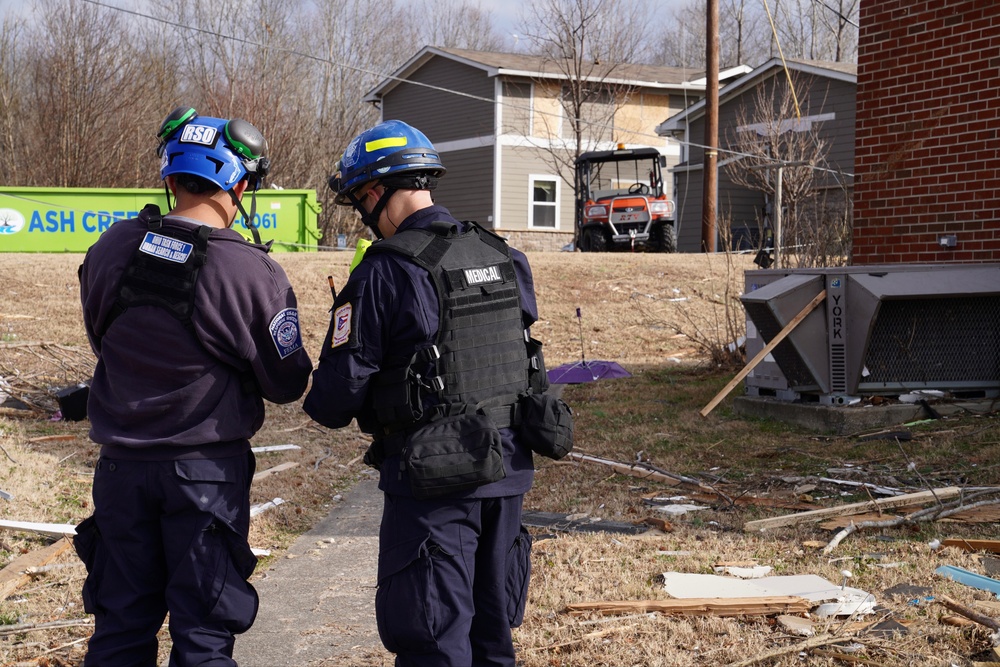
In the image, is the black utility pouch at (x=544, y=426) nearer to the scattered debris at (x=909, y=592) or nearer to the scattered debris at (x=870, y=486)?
the scattered debris at (x=909, y=592)

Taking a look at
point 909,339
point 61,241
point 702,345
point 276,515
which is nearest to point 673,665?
point 276,515

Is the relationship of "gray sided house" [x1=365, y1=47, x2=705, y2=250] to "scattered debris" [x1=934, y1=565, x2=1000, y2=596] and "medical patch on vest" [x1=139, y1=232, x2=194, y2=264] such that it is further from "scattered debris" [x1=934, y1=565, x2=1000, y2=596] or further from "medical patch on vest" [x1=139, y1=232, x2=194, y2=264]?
"medical patch on vest" [x1=139, y1=232, x2=194, y2=264]

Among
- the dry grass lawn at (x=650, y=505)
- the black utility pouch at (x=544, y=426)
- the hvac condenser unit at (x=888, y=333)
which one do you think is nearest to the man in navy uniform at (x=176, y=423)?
Result: the black utility pouch at (x=544, y=426)

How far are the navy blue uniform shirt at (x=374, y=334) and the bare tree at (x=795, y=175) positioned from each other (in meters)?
9.91

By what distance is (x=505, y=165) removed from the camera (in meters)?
32.6

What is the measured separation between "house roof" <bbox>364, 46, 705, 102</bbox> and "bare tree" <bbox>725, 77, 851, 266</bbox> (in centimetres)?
511

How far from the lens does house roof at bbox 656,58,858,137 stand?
2641cm

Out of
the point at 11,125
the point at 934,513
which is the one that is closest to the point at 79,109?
the point at 11,125

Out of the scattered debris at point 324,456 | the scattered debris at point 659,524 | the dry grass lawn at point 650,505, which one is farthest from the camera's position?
the scattered debris at point 324,456

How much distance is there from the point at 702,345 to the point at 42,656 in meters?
9.84

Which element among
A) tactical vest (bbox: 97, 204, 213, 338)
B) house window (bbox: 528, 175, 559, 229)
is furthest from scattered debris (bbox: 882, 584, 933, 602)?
house window (bbox: 528, 175, 559, 229)

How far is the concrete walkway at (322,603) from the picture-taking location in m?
4.43

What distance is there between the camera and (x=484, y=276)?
3.32 m

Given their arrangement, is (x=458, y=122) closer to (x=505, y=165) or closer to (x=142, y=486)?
(x=505, y=165)
